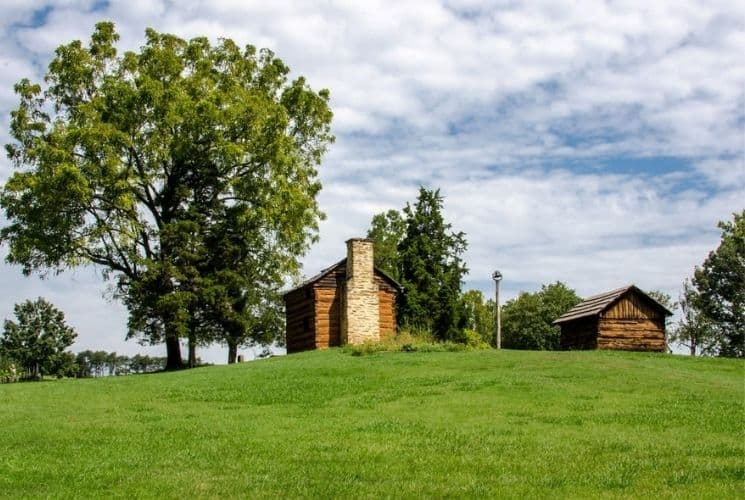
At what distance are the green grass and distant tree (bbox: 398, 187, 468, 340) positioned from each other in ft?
69.9

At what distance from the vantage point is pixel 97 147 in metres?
37.4

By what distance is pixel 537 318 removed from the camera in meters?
81.9

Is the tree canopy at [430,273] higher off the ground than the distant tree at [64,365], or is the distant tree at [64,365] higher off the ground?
the tree canopy at [430,273]

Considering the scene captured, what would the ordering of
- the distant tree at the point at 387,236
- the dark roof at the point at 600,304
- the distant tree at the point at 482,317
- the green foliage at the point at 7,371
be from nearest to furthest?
the dark roof at the point at 600,304
the green foliage at the point at 7,371
the distant tree at the point at 387,236
the distant tree at the point at 482,317

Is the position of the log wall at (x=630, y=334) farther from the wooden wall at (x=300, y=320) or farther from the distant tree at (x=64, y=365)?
the distant tree at (x=64, y=365)

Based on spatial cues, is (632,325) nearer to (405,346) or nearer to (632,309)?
(632,309)

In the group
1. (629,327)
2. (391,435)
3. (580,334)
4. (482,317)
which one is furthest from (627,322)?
(482,317)

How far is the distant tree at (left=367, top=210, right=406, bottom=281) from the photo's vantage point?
6481cm

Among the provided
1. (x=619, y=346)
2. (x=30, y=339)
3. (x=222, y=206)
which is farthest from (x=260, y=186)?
(x=30, y=339)

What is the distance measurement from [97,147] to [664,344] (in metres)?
32.1

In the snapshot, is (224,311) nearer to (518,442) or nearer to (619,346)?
(619,346)

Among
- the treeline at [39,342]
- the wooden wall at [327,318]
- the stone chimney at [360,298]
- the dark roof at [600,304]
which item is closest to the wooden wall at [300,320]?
the wooden wall at [327,318]

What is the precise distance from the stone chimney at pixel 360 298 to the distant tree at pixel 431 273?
6040 mm

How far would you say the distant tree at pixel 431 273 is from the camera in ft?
156
